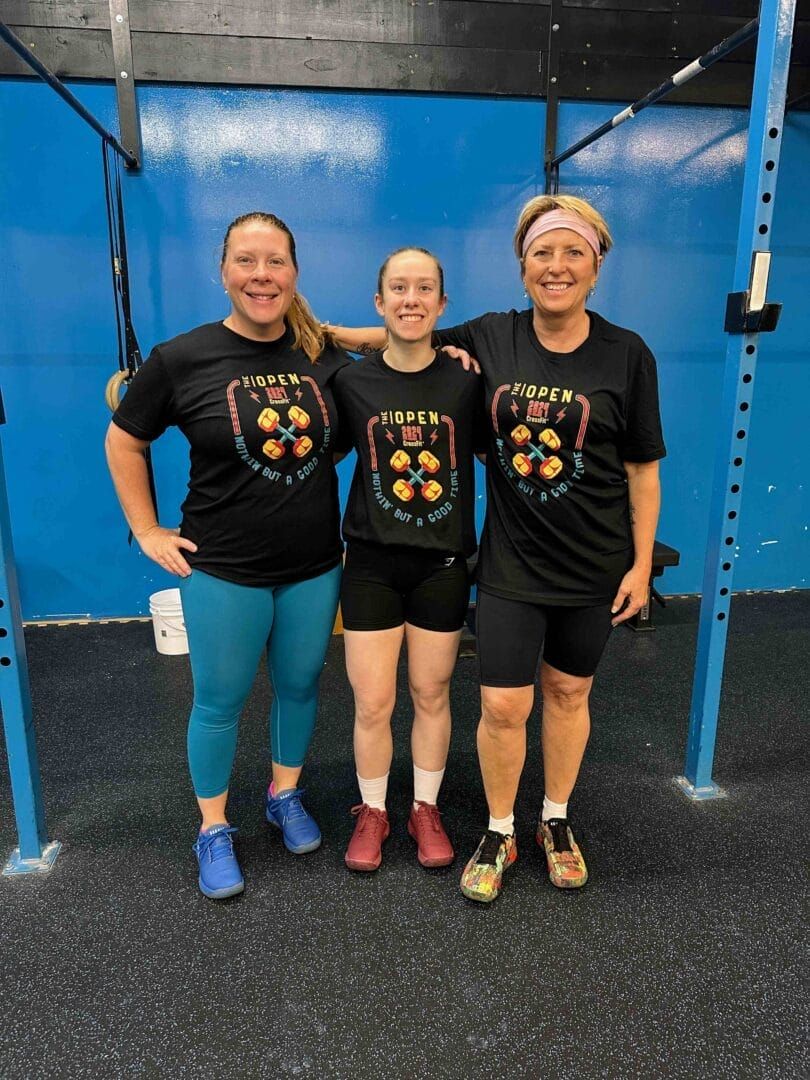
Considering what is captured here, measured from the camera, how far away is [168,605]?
3018 millimetres

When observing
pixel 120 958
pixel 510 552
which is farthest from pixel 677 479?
pixel 120 958

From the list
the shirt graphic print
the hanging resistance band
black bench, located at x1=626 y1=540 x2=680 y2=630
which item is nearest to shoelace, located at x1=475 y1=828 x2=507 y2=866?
the shirt graphic print

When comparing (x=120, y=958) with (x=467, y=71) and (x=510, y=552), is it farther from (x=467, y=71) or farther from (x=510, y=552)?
(x=467, y=71)

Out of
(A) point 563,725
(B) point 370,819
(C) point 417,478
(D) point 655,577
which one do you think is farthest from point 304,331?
(D) point 655,577

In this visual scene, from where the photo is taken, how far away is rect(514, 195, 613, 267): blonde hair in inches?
56.8

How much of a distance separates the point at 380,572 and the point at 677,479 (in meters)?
2.44

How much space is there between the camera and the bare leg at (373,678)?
1602 millimetres

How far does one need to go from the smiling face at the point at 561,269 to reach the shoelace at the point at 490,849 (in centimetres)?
121

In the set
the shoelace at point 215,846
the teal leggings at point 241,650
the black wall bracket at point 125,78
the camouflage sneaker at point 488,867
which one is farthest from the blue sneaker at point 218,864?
the black wall bracket at point 125,78

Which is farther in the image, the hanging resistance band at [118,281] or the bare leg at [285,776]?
the hanging resistance band at [118,281]

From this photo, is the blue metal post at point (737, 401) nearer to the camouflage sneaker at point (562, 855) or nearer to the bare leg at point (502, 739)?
the camouflage sneaker at point (562, 855)

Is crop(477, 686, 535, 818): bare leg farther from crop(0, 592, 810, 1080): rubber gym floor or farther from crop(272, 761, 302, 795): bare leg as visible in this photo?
crop(272, 761, 302, 795): bare leg

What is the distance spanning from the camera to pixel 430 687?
1.64 m

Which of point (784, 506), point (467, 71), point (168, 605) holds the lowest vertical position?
point (168, 605)
